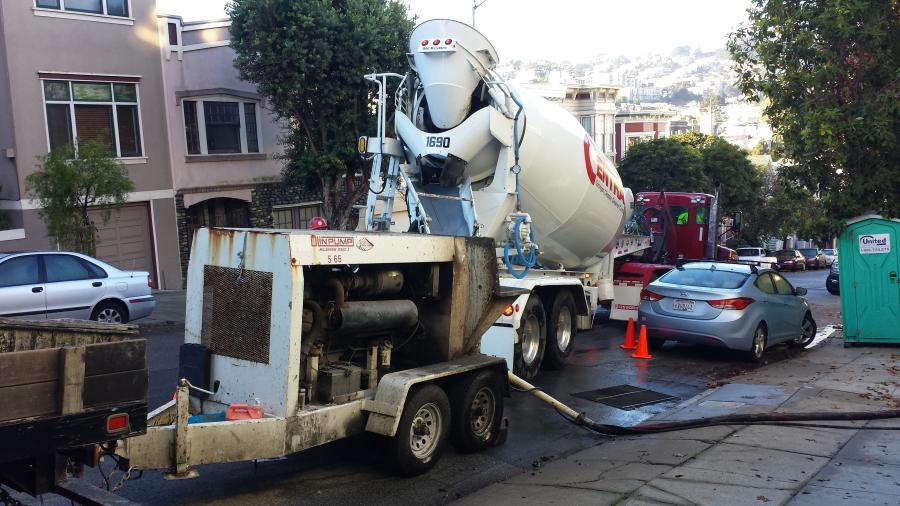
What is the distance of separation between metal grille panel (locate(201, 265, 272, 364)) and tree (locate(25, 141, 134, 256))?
1119 centimetres

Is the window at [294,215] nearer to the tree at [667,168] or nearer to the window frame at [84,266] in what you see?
the window frame at [84,266]

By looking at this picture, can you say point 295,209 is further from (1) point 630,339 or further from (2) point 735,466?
(2) point 735,466

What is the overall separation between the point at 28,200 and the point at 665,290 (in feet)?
48.1

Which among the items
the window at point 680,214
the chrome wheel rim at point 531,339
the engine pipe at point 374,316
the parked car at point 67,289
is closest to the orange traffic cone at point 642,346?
the chrome wheel rim at point 531,339

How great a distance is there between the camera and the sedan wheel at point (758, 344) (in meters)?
12.5

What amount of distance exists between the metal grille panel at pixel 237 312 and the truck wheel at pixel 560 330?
599 cm

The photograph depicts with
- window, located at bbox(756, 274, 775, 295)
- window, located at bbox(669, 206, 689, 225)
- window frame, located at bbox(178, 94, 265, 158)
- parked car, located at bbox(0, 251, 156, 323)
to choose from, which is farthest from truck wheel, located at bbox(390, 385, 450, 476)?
window frame, located at bbox(178, 94, 265, 158)

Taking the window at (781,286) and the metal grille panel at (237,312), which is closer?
the metal grille panel at (237,312)

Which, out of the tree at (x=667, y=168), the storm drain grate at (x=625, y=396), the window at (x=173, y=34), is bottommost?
the storm drain grate at (x=625, y=396)

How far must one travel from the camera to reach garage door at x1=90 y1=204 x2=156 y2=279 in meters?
20.9

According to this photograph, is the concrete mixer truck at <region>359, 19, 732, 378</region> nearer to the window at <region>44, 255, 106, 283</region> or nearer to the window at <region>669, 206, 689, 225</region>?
the window at <region>44, 255, 106, 283</region>

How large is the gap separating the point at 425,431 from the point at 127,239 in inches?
665

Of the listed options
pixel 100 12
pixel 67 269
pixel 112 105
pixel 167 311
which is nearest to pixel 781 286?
pixel 67 269

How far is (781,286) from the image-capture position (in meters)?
13.7
